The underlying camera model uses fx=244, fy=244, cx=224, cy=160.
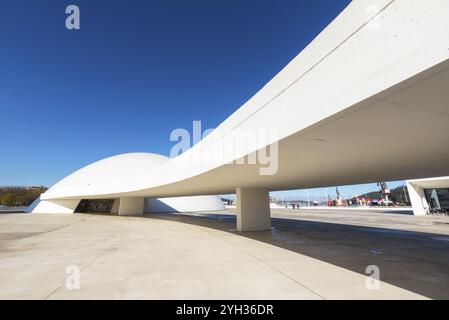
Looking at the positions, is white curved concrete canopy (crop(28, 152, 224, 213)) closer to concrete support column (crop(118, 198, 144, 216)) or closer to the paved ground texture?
concrete support column (crop(118, 198, 144, 216))

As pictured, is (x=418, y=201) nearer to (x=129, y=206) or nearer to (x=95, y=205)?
(x=129, y=206)

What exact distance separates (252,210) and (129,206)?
78.9 feet

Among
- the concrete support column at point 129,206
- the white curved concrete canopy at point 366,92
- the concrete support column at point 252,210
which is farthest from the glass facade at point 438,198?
the concrete support column at point 129,206

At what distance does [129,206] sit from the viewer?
111 feet

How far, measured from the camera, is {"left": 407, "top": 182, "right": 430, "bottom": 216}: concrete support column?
1158 inches

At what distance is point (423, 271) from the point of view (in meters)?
6.07

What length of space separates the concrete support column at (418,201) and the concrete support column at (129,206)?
35.5 meters

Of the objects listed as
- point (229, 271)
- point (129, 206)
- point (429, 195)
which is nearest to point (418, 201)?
point (429, 195)

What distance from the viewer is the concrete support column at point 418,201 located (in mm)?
29422

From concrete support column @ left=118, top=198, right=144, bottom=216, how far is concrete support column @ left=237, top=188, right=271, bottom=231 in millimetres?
23191

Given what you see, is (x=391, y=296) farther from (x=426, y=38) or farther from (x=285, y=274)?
(x=426, y=38)

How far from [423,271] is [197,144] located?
7.89m

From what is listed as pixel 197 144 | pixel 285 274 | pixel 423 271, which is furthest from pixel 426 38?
pixel 197 144
